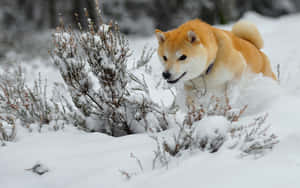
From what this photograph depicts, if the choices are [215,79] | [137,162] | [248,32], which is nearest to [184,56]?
[215,79]

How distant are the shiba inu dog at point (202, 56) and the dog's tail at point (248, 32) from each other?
12.9 inches

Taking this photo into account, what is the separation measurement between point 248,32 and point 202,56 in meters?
1.29

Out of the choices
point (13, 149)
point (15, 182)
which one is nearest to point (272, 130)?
point (15, 182)

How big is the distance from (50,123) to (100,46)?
855 mm

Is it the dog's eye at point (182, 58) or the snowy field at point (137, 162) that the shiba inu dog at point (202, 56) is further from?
the snowy field at point (137, 162)

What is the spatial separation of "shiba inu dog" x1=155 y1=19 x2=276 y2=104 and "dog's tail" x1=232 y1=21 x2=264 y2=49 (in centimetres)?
33

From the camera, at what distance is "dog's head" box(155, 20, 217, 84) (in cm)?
237

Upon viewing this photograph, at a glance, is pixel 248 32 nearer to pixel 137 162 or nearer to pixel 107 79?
pixel 107 79

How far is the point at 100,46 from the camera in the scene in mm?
2439

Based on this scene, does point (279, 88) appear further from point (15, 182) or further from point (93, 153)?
point (15, 182)

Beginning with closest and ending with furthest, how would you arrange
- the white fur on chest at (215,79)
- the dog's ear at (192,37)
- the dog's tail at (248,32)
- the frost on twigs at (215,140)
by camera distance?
the frost on twigs at (215,140) → the dog's ear at (192,37) → the white fur on chest at (215,79) → the dog's tail at (248,32)

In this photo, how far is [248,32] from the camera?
11.1 ft

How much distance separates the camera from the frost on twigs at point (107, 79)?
8.05ft

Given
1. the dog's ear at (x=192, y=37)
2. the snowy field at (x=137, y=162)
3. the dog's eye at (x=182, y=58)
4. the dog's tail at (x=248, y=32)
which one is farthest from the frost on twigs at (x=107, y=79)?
the dog's tail at (x=248, y=32)
